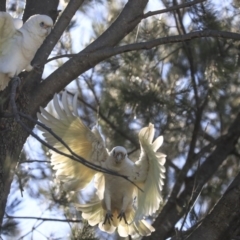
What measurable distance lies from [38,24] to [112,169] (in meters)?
0.97

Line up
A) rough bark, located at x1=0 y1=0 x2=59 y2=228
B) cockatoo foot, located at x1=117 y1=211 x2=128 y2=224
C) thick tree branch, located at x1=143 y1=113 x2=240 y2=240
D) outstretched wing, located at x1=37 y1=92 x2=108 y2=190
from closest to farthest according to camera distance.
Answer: rough bark, located at x1=0 y1=0 x2=59 y2=228
outstretched wing, located at x1=37 y1=92 x2=108 y2=190
cockatoo foot, located at x1=117 y1=211 x2=128 y2=224
thick tree branch, located at x1=143 y1=113 x2=240 y2=240

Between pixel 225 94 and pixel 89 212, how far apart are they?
151 centimetres

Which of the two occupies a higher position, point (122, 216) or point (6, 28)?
point (6, 28)

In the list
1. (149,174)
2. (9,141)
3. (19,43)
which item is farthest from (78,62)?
(149,174)

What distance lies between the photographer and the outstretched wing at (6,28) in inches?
120

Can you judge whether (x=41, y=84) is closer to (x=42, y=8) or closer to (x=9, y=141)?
(x=9, y=141)

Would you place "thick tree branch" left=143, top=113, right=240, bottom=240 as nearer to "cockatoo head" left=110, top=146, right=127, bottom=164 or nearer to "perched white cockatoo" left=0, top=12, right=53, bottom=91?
"cockatoo head" left=110, top=146, right=127, bottom=164

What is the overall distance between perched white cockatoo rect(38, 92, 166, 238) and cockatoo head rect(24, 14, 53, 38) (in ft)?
1.23

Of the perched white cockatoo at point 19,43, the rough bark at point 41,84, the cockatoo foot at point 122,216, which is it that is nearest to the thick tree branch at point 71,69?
the rough bark at point 41,84

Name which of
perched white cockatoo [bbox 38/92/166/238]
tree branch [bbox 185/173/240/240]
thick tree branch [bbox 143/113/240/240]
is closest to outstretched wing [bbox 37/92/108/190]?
perched white cockatoo [bbox 38/92/166/238]

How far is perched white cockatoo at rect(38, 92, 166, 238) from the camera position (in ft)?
11.8

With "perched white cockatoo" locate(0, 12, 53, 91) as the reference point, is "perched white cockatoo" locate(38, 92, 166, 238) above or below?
below

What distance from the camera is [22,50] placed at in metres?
3.16

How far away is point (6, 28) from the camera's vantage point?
312 centimetres
